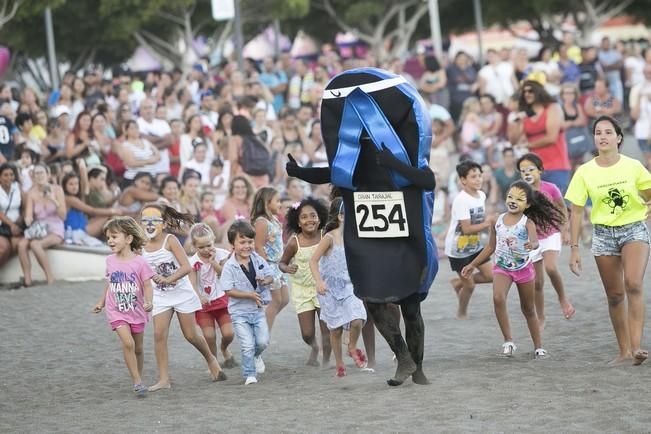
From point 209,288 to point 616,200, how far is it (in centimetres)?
316

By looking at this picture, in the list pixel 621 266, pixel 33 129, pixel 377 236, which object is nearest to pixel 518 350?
pixel 621 266

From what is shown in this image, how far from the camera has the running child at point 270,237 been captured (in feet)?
36.9

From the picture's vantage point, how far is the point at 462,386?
29.3 ft

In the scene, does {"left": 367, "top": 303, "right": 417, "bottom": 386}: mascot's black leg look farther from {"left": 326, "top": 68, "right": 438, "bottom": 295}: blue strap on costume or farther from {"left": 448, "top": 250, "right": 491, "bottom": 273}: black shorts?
{"left": 448, "top": 250, "right": 491, "bottom": 273}: black shorts

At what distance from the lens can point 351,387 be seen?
9312mm

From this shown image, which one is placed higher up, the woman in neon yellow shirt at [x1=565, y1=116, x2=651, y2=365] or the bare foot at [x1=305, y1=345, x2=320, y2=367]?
the woman in neon yellow shirt at [x1=565, y1=116, x2=651, y2=365]

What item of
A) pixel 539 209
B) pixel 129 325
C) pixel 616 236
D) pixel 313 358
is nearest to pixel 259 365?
pixel 313 358

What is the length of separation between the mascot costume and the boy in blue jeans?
1.24 metres

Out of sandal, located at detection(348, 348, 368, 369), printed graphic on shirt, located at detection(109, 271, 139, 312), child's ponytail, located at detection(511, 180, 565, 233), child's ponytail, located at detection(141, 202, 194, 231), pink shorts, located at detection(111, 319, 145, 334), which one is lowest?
sandal, located at detection(348, 348, 368, 369)

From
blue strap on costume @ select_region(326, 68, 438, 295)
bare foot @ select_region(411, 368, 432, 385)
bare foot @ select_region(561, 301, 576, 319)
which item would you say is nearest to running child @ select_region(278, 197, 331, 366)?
bare foot @ select_region(411, 368, 432, 385)

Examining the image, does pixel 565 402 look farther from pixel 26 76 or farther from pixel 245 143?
pixel 26 76

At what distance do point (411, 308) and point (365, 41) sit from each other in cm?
4196

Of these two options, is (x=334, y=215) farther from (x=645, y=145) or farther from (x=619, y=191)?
(x=645, y=145)

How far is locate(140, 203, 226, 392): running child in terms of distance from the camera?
9977 mm
